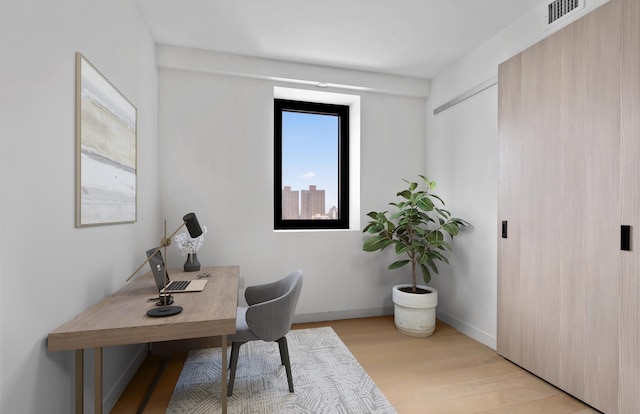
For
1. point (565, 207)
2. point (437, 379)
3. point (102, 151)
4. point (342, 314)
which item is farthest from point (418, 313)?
point (102, 151)

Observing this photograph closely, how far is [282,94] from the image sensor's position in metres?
3.39

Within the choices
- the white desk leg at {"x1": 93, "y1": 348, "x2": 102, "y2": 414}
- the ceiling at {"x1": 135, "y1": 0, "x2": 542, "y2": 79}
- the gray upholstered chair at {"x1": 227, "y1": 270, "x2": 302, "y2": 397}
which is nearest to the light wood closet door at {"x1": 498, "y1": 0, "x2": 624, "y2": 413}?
the ceiling at {"x1": 135, "y1": 0, "x2": 542, "y2": 79}

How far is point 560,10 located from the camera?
214cm

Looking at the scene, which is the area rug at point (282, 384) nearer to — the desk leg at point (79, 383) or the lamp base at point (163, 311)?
the desk leg at point (79, 383)

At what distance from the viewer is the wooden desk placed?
131 cm

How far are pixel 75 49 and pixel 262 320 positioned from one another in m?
1.70

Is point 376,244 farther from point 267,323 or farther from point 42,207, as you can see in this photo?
point 42,207

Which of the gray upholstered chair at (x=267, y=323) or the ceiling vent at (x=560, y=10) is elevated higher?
the ceiling vent at (x=560, y=10)

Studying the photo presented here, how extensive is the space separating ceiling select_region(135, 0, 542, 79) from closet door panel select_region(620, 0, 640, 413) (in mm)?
844

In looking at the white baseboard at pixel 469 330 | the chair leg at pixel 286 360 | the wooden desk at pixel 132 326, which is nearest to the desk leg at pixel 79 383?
the wooden desk at pixel 132 326

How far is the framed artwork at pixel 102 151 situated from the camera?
151 cm

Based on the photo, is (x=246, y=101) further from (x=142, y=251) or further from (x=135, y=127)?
(x=142, y=251)

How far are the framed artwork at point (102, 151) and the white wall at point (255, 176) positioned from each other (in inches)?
31.8

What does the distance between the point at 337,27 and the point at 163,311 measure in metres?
2.43
